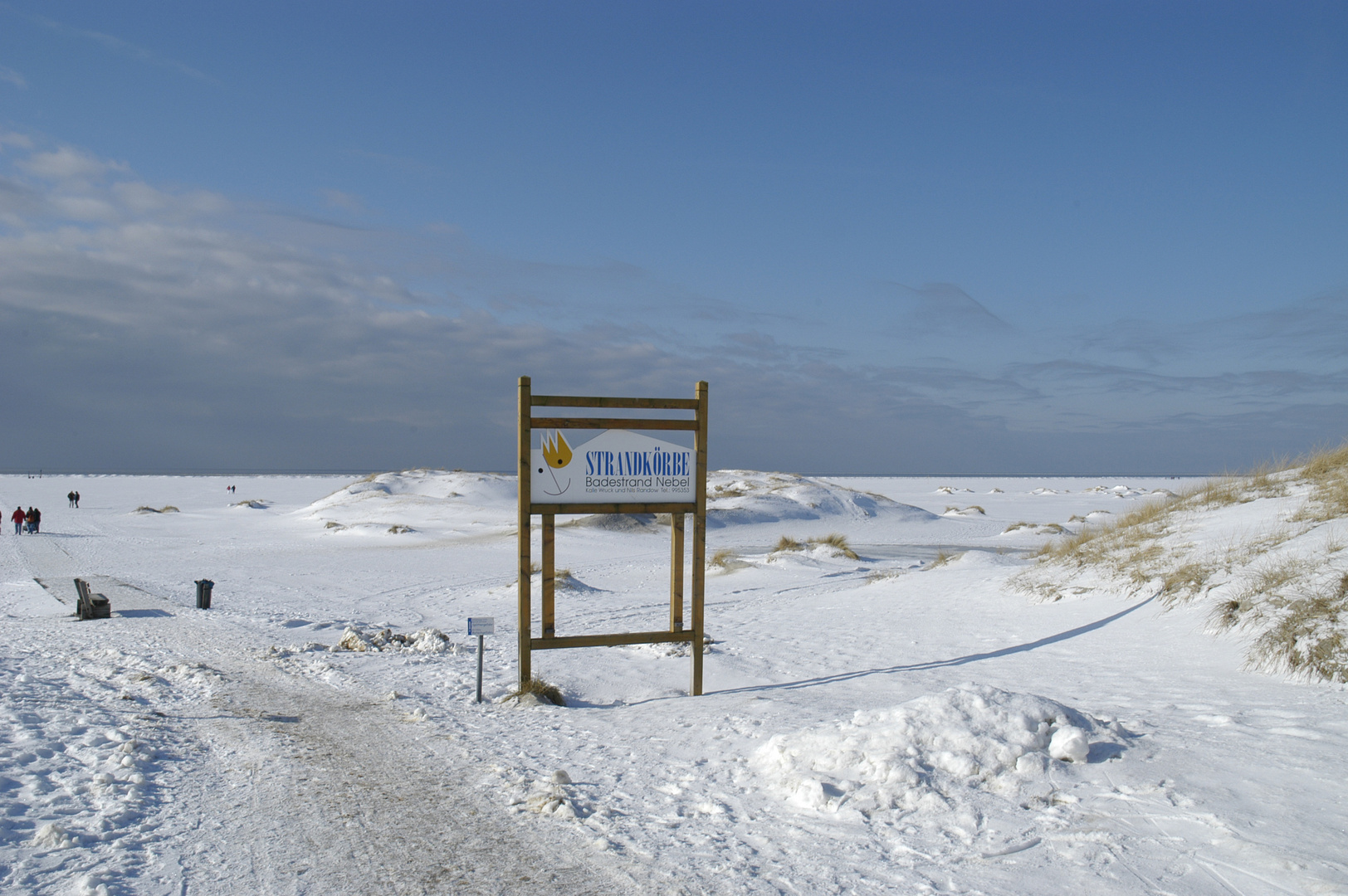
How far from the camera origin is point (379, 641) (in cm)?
1133

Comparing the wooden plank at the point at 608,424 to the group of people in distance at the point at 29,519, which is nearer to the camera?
the wooden plank at the point at 608,424

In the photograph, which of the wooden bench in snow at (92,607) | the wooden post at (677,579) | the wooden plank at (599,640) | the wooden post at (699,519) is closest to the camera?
the wooden plank at (599,640)

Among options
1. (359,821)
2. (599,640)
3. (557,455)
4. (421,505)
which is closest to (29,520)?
(421,505)

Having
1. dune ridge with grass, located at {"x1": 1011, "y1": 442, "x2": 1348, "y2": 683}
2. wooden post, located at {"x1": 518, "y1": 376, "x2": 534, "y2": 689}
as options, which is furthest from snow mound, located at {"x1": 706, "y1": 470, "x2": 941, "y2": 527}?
wooden post, located at {"x1": 518, "y1": 376, "x2": 534, "y2": 689}

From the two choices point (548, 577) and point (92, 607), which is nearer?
point (548, 577)

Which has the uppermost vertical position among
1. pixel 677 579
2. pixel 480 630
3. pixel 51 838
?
pixel 677 579

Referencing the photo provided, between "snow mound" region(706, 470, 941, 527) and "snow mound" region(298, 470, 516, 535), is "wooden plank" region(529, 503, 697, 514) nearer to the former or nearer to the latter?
"snow mound" region(298, 470, 516, 535)

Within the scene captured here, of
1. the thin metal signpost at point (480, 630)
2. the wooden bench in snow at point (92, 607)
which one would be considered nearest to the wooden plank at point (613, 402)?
the thin metal signpost at point (480, 630)

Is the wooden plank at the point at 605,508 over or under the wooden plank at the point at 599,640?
over

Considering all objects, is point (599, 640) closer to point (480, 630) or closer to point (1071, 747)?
point (480, 630)

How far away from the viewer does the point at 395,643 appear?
11.4 metres

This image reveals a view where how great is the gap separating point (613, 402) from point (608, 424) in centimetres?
25

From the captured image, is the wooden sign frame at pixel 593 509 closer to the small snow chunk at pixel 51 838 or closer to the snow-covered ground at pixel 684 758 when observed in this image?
the snow-covered ground at pixel 684 758

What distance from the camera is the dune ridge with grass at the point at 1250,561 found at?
7.65 m
